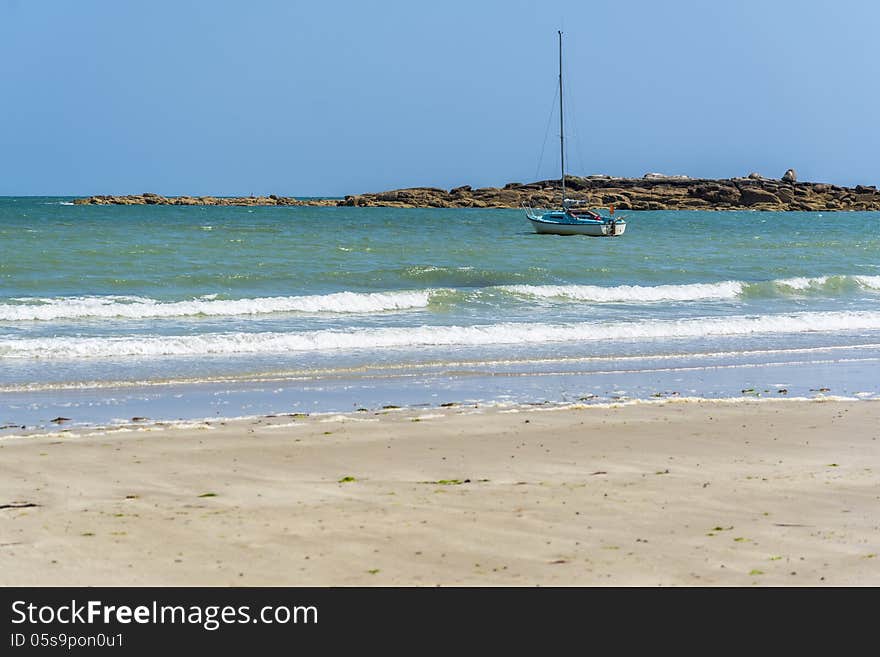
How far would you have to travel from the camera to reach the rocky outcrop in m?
128

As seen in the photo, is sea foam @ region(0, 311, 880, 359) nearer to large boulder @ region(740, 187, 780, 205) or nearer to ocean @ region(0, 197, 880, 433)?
ocean @ region(0, 197, 880, 433)

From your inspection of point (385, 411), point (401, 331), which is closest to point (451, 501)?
point (385, 411)

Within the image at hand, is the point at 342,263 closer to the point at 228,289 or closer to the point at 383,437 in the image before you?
the point at 228,289

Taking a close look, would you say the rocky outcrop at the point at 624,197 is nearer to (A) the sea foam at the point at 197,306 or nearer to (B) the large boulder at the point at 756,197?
(B) the large boulder at the point at 756,197

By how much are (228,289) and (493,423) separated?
16593 millimetres

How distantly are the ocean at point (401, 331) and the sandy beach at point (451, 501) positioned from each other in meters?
1.81

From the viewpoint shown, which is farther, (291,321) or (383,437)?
(291,321)

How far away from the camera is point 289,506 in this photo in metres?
7.12

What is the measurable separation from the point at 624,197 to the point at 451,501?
121 m

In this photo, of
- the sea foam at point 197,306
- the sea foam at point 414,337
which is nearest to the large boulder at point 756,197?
the sea foam at point 414,337

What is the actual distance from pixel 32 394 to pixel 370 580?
8286 millimetres
